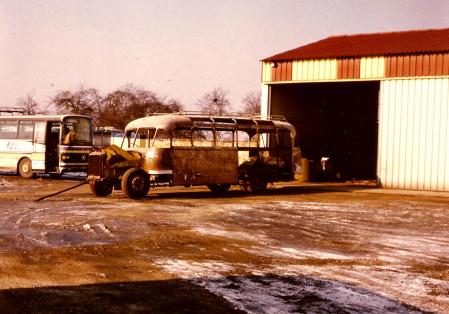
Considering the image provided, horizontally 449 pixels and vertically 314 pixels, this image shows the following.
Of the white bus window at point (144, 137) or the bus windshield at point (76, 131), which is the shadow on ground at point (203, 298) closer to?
the white bus window at point (144, 137)

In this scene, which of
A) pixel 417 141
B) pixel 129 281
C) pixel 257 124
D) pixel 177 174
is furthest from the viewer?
pixel 417 141

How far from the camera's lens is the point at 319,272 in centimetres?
742

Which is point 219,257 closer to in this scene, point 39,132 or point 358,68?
point 358,68

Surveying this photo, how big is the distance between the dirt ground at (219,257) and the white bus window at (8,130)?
34.9 feet

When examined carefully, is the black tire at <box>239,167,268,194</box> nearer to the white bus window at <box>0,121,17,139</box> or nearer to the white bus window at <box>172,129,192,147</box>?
the white bus window at <box>172,129,192,147</box>

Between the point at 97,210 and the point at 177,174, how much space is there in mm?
3630

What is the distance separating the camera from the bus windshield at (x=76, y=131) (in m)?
23.3

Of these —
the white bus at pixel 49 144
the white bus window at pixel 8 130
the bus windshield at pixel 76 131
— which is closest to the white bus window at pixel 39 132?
the white bus at pixel 49 144

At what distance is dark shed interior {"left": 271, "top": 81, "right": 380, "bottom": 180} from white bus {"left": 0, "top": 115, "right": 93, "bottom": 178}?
918 centimetres

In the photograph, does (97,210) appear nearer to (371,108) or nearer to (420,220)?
(420,220)

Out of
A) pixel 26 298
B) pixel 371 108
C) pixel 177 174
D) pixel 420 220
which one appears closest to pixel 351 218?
pixel 420 220

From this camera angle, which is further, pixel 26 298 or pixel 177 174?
pixel 177 174

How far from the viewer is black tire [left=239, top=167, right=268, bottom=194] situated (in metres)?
18.5

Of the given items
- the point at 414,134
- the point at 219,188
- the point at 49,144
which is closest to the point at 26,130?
the point at 49,144
